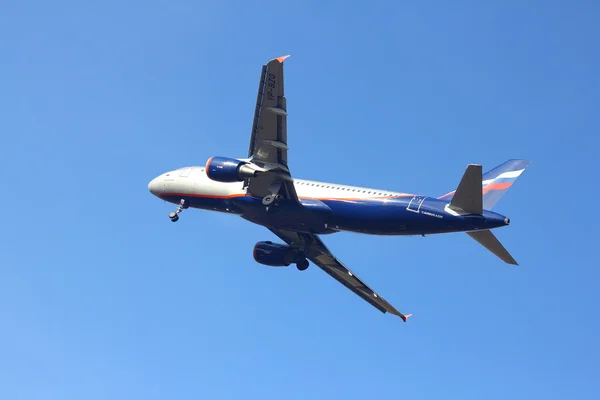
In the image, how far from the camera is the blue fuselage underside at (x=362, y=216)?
44.8 meters

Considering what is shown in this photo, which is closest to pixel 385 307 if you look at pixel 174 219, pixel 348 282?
pixel 348 282

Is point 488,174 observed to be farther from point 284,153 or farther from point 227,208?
point 227,208

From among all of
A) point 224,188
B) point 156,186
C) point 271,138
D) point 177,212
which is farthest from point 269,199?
point 156,186

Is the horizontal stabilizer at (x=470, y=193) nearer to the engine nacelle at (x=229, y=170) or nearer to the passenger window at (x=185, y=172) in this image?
the engine nacelle at (x=229, y=170)

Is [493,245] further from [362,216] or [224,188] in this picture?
[224,188]

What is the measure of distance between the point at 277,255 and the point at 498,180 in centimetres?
1628

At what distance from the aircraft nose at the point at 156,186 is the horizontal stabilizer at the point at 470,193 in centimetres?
2152

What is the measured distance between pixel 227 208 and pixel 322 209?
7.07 m

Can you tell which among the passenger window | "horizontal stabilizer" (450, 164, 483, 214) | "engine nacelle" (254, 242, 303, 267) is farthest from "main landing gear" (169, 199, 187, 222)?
"horizontal stabilizer" (450, 164, 483, 214)

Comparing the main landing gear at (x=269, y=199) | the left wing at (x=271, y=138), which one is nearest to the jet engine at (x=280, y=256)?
the left wing at (x=271, y=138)

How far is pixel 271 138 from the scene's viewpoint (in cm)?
4653

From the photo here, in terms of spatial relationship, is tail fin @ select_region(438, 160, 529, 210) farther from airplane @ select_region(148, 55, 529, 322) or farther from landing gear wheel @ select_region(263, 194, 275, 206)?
landing gear wheel @ select_region(263, 194, 275, 206)

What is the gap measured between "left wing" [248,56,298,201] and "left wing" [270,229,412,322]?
6.95 metres

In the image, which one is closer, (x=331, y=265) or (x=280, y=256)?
(x=280, y=256)
